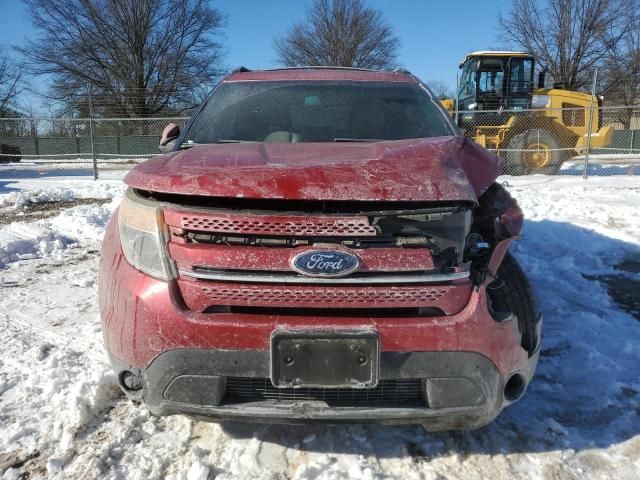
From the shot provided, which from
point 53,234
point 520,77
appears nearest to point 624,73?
point 520,77

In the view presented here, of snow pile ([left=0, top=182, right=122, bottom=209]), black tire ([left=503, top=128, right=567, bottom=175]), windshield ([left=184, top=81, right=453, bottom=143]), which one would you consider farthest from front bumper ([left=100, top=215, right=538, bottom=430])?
black tire ([left=503, top=128, right=567, bottom=175])

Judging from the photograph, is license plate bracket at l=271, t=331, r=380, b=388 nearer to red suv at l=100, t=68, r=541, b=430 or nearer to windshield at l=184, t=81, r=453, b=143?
red suv at l=100, t=68, r=541, b=430

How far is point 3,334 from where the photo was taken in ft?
11.7

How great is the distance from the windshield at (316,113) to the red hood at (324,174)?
772 millimetres

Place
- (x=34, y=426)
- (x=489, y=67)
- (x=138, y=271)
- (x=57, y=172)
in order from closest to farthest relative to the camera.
A: (x=138, y=271), (x=34, y=426), (x=489, y=67), (x=57, y=172)

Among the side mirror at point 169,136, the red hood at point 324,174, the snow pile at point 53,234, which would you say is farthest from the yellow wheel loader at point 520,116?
the red hood at point 324,174

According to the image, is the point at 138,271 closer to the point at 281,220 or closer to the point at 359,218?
the point at 281,220

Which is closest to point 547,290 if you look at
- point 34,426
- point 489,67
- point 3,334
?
point 34,426

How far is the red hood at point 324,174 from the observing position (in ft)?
6.27

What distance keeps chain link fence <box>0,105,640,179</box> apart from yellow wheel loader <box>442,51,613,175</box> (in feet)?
0.09

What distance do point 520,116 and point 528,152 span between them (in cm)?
103

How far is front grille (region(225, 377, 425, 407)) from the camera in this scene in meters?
1.96

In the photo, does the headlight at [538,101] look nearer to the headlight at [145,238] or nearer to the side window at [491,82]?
the side window at [491,82]

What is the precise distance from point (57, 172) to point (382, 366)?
64.0 ft
